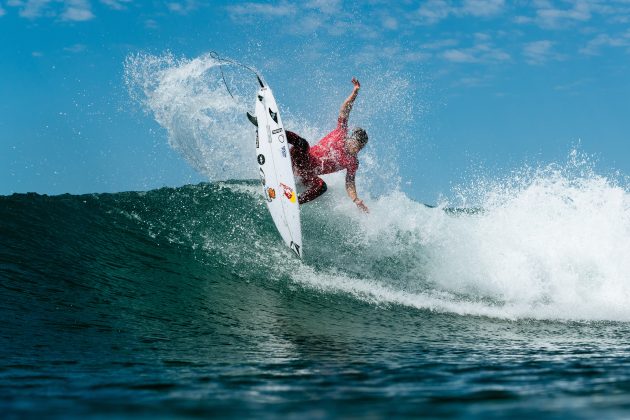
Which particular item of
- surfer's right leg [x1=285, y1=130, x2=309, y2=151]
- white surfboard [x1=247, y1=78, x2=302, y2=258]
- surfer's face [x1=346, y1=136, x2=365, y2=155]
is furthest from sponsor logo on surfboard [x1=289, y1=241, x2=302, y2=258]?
surfer's face [x1=346, y1=136, x2=365, y2=155]

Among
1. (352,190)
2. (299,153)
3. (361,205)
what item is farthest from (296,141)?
(361,205)

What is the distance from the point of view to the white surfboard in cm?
798

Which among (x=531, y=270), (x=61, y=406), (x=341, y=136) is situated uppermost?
(x=341, y=136)

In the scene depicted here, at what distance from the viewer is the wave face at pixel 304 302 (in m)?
2.84

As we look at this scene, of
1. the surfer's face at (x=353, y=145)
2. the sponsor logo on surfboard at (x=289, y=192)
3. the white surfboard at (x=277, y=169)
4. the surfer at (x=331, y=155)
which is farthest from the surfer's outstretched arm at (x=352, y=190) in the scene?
the sponsor logo on surfboard at (x=289, y=192)

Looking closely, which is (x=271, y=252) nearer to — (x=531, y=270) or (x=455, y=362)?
(x=531, y=270)

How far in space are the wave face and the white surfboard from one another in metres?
0.68

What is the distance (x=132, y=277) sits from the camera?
7.65 meters

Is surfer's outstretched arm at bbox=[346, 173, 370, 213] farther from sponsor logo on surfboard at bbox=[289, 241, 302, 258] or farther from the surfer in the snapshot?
sponsor logo on surfboard at bbox=[289, 241, 302, 258]

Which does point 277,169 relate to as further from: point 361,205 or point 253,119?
point 361,205

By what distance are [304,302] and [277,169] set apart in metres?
2.02

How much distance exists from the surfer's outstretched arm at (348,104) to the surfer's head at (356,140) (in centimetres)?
24

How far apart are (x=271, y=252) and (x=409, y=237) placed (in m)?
2.30

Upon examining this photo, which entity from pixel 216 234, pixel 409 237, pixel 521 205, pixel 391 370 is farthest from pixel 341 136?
pixel 391 370
